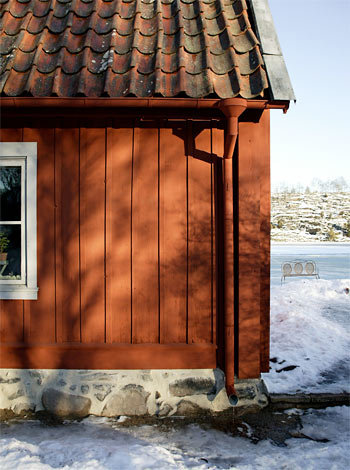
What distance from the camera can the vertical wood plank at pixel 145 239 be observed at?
146 inches

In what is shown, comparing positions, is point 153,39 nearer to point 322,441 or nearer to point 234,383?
point 234,383

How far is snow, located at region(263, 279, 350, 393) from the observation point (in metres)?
4.42

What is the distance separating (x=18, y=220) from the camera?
149 inches

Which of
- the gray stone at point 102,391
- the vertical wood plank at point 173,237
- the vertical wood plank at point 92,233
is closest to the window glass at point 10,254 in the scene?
the vertical wood plank at point 92,233

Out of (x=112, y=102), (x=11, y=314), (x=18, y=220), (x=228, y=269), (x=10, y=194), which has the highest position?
(x=112, y=102)

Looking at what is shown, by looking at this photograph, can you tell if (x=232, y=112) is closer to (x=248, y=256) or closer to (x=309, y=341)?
(x=248, y=256)

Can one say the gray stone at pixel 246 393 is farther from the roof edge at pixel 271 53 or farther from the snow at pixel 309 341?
the roof edge at pixel 271 53

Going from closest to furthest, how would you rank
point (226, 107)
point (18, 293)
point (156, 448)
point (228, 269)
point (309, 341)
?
point (156, 448)
point (226, 107)
point (228, 269)
point (18, 293)
point (309, 341)

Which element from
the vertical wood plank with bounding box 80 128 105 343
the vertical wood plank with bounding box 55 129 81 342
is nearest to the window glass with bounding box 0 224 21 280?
the vertical wood plank with bounding box 55 129 81 342

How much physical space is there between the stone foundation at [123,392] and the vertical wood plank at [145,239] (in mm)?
420

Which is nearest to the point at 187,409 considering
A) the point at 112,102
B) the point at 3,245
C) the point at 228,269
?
the point at 228,269

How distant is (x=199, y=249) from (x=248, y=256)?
484 mm

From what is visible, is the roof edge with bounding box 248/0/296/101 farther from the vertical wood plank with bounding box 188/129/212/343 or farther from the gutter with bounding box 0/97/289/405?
the vertical wood plank with bounding box 188/129/212/343

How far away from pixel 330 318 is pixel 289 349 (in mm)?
2264
